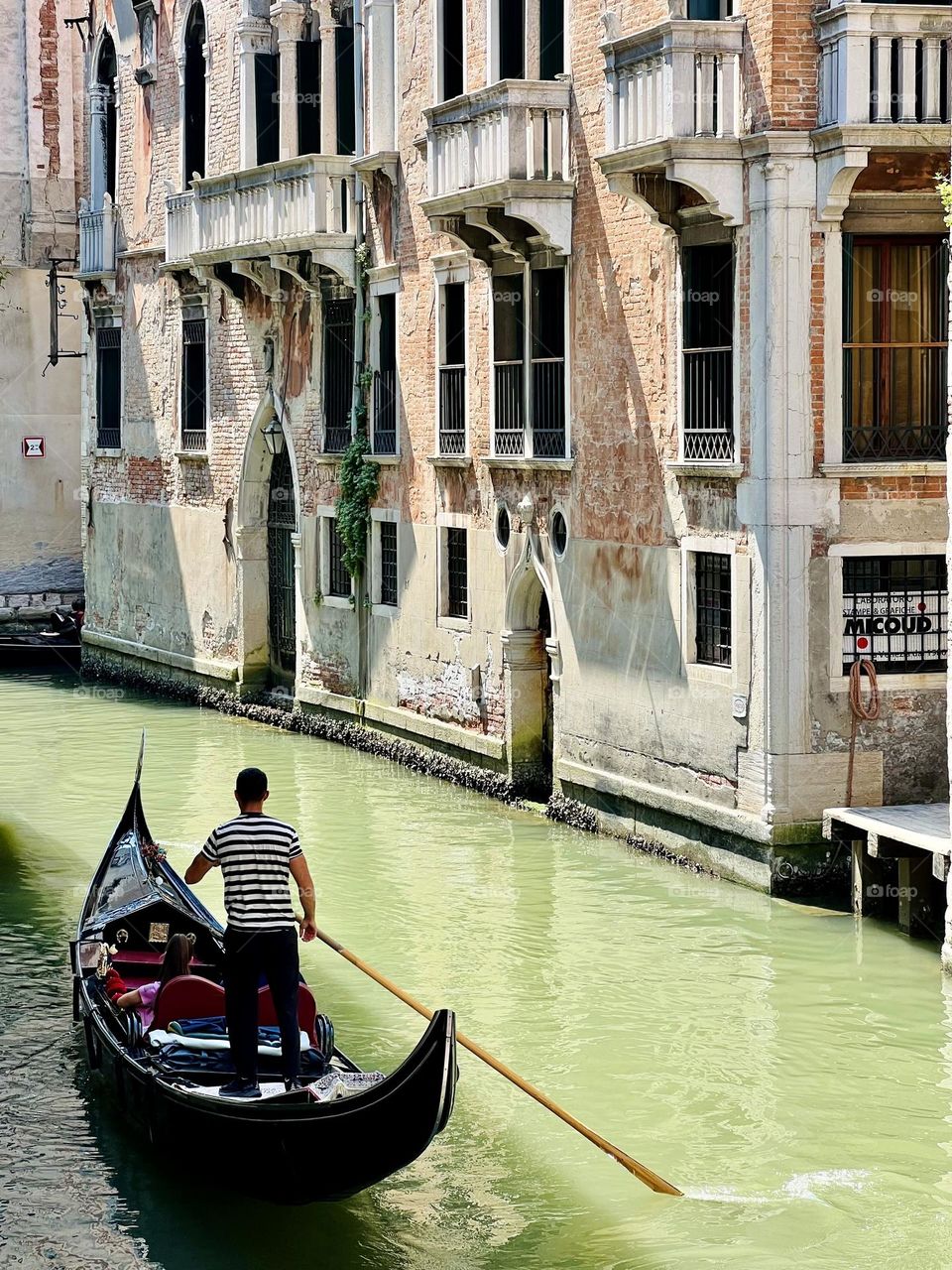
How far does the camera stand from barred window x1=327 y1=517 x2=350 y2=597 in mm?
18781

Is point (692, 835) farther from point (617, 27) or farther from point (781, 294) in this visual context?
point (617, 27)

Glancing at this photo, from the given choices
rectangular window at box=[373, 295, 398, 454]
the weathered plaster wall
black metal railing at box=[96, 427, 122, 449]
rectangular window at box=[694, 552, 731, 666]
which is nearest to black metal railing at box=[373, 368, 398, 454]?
rectangular window at box=[373, 295, 398, 454]

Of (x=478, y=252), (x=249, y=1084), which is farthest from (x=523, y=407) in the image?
(x=249, y=1084)

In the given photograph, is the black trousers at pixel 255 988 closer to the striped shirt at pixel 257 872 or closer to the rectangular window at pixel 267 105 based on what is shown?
the striped shirt at pixel 257 872

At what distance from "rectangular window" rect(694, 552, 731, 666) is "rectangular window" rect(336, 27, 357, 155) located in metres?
6.93

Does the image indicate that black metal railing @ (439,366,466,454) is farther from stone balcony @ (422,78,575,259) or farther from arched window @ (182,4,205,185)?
arched window @ (182,4,205,185)

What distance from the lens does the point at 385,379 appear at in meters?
17.8

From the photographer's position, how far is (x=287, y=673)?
20.2 metres

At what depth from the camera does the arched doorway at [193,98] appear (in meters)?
21.1

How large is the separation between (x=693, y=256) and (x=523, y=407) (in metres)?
2.52

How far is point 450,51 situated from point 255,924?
407 inches

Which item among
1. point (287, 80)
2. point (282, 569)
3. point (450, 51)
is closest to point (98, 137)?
point (287, 80)

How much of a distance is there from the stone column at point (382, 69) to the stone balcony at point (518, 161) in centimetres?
253

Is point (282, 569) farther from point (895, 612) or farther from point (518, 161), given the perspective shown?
point (895, 612)
